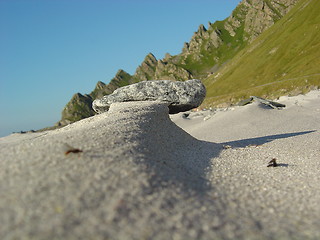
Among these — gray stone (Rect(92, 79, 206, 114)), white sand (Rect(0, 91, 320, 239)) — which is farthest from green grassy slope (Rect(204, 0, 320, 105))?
white sand (Rect(0, 91, 320, 239))

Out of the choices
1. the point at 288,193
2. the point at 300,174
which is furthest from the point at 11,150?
the point at 300,174

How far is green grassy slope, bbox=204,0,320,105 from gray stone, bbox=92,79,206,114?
276 feet

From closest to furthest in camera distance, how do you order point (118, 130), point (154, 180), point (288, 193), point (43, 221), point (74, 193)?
point (43, 221) < point (74, 193) < point (154, 180) < point (288, 193) < point (118, 130)

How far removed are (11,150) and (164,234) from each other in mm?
5460

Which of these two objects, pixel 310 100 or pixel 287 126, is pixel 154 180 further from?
pixel 310 100

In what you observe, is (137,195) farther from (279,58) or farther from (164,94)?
(279,58)

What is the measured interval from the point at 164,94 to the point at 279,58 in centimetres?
14000

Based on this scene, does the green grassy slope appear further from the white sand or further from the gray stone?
the white sand

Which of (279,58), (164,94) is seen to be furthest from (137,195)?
(279,58)

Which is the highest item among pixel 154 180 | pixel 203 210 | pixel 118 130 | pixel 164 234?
pixel 118 130

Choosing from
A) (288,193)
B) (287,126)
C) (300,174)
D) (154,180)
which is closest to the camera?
(154,180)

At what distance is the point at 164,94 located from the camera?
61.7ft

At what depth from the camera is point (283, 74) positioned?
116250mm

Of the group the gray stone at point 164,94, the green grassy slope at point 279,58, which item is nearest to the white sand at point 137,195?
the gray stone at point 164,94
